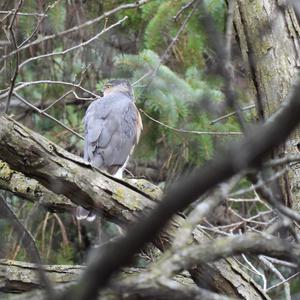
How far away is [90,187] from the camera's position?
321cm

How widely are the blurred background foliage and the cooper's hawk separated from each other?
13cm

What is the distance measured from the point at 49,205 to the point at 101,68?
2.88 meters

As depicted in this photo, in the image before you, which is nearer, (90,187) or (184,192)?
(184,192)

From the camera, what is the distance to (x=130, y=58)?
18.1 feet

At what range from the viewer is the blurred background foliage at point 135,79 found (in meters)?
5.41

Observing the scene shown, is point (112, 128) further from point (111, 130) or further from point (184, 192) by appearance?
point (184, 192)

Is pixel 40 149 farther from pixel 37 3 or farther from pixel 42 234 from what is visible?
pixel 42 234

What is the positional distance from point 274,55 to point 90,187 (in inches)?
46.6

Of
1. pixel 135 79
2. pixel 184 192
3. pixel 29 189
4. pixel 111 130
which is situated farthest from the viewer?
pixel 135 79

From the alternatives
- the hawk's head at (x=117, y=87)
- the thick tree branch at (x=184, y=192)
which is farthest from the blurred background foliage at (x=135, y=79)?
the thick tree branch at (x=184, y=192)

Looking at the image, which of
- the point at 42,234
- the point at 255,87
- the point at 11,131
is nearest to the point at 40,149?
the point at 11,131

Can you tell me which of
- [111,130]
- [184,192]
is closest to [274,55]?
Answer: [111,130]

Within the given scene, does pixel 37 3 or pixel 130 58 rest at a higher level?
pixel 37 3

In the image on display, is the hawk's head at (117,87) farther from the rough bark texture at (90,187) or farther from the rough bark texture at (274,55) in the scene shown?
the rough bark texture at (90,187)
